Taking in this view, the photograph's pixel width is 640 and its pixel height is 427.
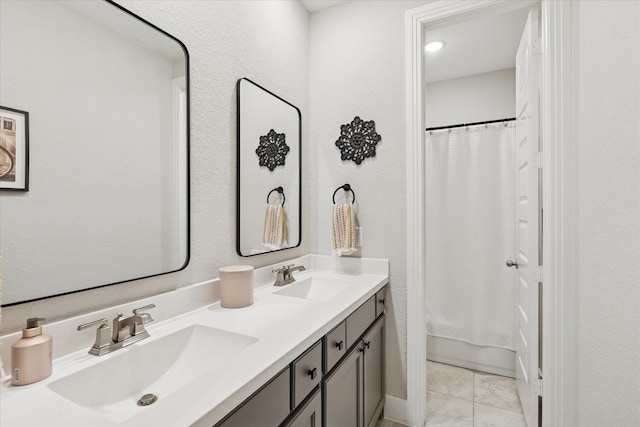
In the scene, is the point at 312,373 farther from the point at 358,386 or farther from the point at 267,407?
the point at 358,386

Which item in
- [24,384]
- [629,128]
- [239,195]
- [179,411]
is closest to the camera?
[179,411]

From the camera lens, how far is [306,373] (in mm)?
1054

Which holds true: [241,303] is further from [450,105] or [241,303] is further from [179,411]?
[450,105]

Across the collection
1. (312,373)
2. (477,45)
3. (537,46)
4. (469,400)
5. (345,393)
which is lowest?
(469,400)

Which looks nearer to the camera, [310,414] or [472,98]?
[310,414]

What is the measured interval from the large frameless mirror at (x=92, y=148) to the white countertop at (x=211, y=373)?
0.55 feet

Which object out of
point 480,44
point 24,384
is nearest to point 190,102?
point 24,384

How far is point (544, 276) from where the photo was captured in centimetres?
158

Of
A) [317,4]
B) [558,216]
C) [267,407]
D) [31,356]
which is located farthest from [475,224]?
[31,356]

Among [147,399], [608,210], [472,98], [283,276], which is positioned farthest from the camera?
[472,98]

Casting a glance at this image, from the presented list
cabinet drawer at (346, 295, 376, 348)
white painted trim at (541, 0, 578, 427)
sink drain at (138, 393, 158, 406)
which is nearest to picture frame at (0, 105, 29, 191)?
sink drain at (138, 393, 158, 406)

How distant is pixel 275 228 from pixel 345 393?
91 cm

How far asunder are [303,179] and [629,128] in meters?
1.58

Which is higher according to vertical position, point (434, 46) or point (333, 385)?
point (434, 46)
